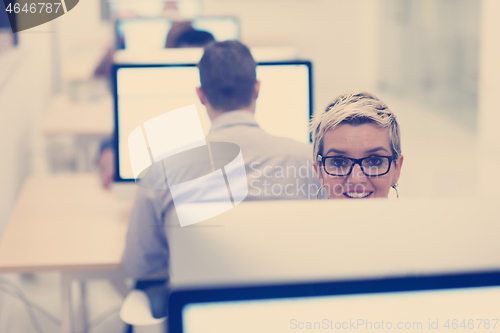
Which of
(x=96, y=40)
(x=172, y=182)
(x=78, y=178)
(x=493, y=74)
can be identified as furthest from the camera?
(x=96, y=40)

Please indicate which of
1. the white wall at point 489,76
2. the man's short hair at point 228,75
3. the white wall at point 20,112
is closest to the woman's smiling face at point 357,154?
the man's short hair at point 228,75

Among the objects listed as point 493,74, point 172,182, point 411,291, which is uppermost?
point 411,291

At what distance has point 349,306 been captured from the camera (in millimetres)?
417

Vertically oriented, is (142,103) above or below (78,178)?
above

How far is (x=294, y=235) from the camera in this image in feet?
1.45

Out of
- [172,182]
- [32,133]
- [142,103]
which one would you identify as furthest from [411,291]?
[32,133]

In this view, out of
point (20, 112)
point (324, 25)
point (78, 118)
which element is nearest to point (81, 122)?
point (78, 118)

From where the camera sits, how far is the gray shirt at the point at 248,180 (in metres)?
0.81

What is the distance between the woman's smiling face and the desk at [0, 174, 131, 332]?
2.47 feet

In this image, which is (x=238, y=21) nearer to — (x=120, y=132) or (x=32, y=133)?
(x=32, y=133)

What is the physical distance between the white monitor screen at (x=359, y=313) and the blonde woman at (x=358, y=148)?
16 centimetres

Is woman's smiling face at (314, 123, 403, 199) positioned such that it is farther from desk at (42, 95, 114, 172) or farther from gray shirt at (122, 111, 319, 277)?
desk at (42, 95, 114, 172)

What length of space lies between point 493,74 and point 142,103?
3.51m

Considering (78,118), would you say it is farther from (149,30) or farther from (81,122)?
(149,30)
